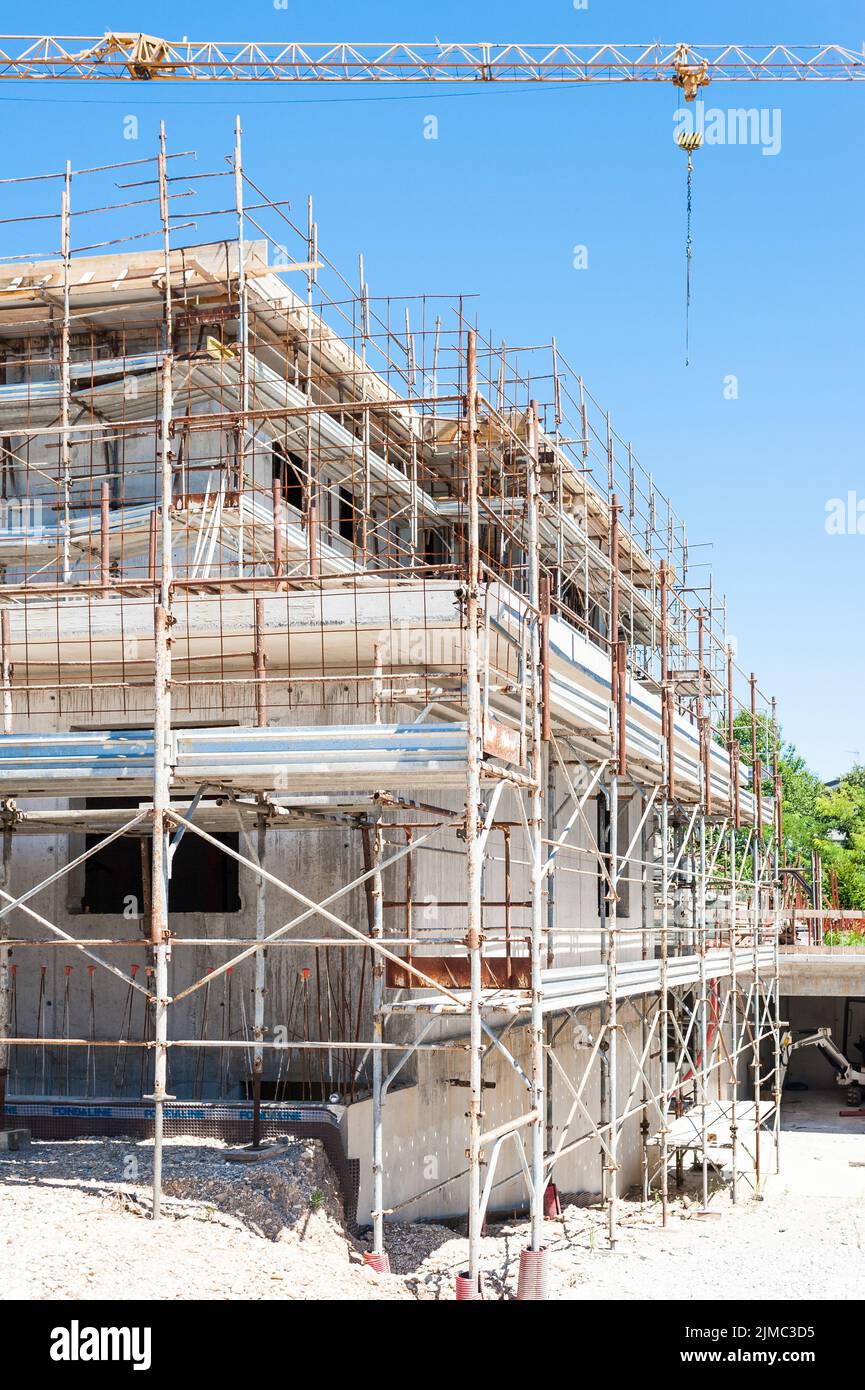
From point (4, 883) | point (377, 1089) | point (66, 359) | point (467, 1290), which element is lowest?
point (467, 1290)

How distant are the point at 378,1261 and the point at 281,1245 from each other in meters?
1.21

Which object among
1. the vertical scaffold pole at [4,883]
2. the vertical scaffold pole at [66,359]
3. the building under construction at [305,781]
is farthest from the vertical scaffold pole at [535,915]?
the vertical scaffold pole at [66,359]

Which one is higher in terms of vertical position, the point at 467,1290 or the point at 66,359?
the point at 66,359

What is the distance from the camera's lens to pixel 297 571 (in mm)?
21531

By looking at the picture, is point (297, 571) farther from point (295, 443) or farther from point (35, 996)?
point (35, 996)

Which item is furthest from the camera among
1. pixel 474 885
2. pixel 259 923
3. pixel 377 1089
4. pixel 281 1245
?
pixel 259 923

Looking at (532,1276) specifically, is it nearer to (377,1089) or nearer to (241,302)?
(377,1089)

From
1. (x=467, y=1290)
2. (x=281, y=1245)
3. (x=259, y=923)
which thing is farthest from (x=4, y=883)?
(x=467, y=1290)

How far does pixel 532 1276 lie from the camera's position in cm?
1341

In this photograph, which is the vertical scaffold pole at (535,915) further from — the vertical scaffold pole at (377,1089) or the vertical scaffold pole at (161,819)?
the vertical scaffold pole at (161,819)

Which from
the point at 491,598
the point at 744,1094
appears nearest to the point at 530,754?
the point at 491,598

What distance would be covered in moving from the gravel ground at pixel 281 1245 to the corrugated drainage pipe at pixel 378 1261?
5.6 inches
